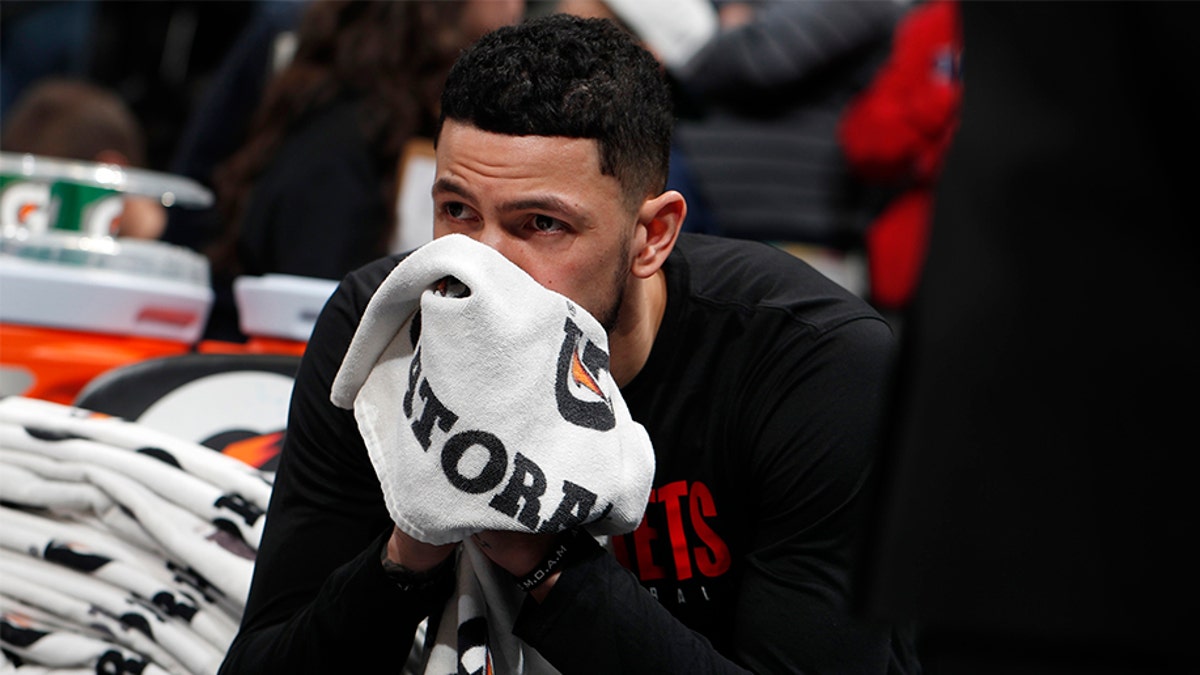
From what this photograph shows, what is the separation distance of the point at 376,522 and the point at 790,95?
209cm

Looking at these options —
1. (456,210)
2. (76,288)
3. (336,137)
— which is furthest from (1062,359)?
(336,137)

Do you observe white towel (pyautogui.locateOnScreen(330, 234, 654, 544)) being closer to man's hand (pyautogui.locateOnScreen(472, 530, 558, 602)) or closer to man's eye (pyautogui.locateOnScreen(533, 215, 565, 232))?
man's hand (pyautogui.locateOnScreen(472, 530, 558, 602))

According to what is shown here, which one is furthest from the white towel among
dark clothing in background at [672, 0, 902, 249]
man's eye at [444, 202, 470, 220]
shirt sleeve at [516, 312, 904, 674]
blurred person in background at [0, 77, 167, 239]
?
blurred person in background at [0, 77, 167, 239]

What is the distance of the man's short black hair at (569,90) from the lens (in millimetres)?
1555

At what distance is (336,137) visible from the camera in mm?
2871

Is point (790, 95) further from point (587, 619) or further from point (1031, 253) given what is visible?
point (1031, 253)

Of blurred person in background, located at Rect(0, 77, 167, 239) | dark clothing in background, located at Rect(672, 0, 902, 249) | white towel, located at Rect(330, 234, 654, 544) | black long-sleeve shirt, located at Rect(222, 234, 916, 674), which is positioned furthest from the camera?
blurred person in background, located at Rect(0, 77, 167, 239)

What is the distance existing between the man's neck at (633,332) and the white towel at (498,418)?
297mm

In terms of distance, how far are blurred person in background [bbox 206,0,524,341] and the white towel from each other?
4.80 feet

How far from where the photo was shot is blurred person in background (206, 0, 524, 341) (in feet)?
9.16

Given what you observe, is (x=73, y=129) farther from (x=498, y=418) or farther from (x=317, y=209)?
(x=498, y=418)

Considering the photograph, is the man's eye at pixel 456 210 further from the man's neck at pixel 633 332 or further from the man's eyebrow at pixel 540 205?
the man's neck at pixel 633 332

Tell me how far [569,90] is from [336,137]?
1.40 metres

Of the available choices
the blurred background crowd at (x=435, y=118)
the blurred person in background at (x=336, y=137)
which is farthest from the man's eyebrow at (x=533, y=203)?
the blurred person in background at (x=336, y=137)
